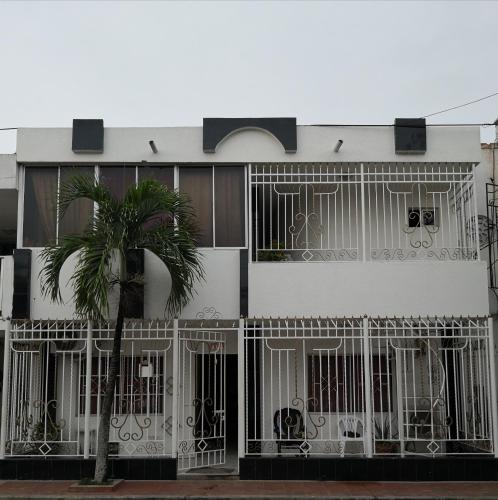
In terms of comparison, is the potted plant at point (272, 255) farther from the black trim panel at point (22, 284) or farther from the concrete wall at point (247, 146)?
the black trim panel at point (22, 284)

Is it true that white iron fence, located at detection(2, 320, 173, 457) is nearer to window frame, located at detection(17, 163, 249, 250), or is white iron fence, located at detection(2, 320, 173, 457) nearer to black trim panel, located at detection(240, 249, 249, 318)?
black trim panel, located at detection(240, 249, 249, 318)

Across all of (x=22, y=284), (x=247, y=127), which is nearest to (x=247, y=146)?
(x=247, y=127)

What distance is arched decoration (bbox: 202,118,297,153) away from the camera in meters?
12.4

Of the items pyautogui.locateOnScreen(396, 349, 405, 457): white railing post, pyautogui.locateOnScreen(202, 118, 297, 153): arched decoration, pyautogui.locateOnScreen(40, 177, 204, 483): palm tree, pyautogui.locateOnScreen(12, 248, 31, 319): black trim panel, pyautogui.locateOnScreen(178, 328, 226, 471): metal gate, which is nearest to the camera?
pyautogui.locateOnScreen(40, 177, 204, 483): palm tree

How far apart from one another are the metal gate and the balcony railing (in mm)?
1959

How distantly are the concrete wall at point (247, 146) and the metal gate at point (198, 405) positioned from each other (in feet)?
11.0

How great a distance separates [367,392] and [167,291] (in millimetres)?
3870

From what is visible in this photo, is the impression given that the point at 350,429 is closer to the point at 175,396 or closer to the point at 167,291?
the point at 175,396

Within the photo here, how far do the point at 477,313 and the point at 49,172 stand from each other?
8.27 m

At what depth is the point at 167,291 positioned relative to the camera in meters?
11.8

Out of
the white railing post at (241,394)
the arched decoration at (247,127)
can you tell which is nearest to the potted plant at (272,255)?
the white railing post at (241,394)

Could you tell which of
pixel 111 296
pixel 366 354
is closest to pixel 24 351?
pixel 111 296

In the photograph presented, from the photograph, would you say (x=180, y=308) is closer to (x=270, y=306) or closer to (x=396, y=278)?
(x=270, y=306)

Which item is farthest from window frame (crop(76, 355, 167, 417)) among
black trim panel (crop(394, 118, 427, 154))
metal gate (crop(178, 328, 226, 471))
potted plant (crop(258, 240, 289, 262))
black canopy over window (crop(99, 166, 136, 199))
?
black trim panel (crop(394, 118, 427, 154))
